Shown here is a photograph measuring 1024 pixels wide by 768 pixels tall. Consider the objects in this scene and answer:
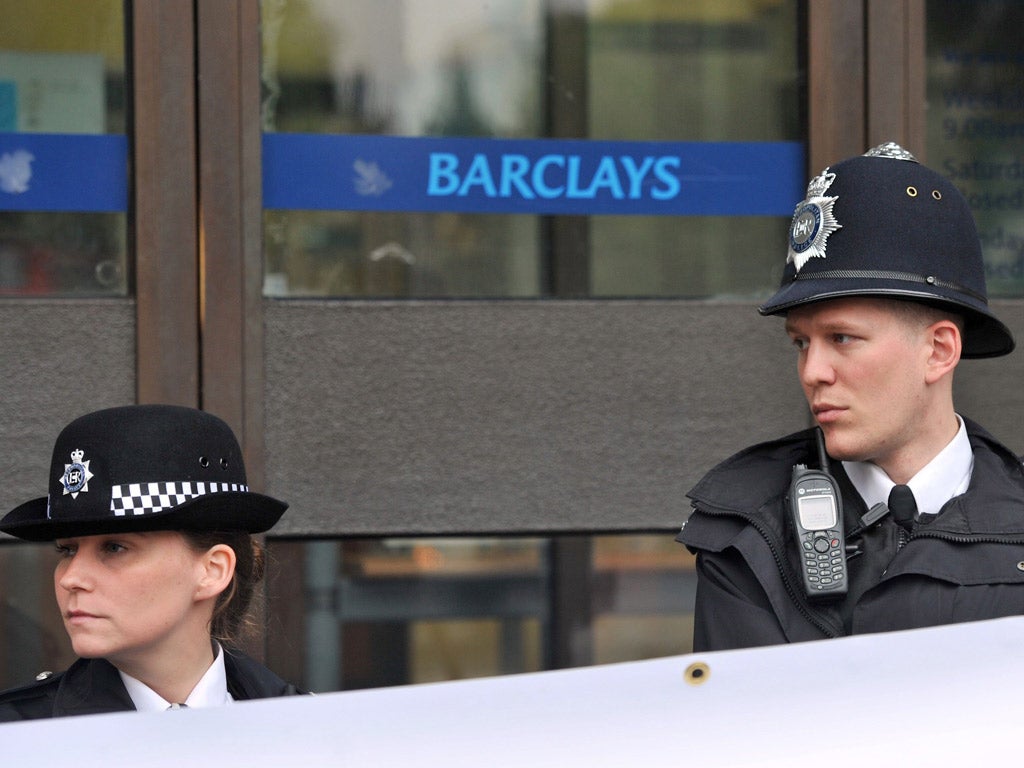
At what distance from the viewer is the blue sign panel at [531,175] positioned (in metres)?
4.70

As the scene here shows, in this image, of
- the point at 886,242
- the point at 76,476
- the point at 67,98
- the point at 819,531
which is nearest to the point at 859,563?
the point at 819,531

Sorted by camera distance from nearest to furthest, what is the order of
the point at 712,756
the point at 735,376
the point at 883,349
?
the point at 712,756
the point at 883,349
the point at 735,376

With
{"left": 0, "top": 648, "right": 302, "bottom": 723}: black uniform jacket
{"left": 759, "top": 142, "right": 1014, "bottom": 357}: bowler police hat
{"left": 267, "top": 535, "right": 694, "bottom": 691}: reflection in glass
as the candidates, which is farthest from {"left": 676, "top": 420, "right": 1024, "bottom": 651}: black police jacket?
{"left": 267, "top": 535, "right": 694, "bottom": 691}: reflection in glass

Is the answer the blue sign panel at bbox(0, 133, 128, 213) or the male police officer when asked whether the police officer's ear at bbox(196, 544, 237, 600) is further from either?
the blue sign panel at bbox(0, 133, 128, 213)

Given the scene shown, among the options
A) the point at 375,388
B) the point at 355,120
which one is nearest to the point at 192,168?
the point at 355,120

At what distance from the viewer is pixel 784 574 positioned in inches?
92.3

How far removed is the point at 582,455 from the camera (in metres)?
4.75

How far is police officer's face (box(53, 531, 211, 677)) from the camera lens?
2.36 m

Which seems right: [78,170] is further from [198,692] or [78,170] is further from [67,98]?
[198,692]

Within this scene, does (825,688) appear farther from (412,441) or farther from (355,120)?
(355,120)

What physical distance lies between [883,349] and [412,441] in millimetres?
2514

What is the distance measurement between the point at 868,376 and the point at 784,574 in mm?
349

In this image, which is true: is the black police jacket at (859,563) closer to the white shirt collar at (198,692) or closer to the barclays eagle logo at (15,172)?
the white shirt collar at (198,692)

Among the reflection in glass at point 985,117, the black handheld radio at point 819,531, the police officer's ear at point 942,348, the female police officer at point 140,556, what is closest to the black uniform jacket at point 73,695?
the female police officer at point 140,556
